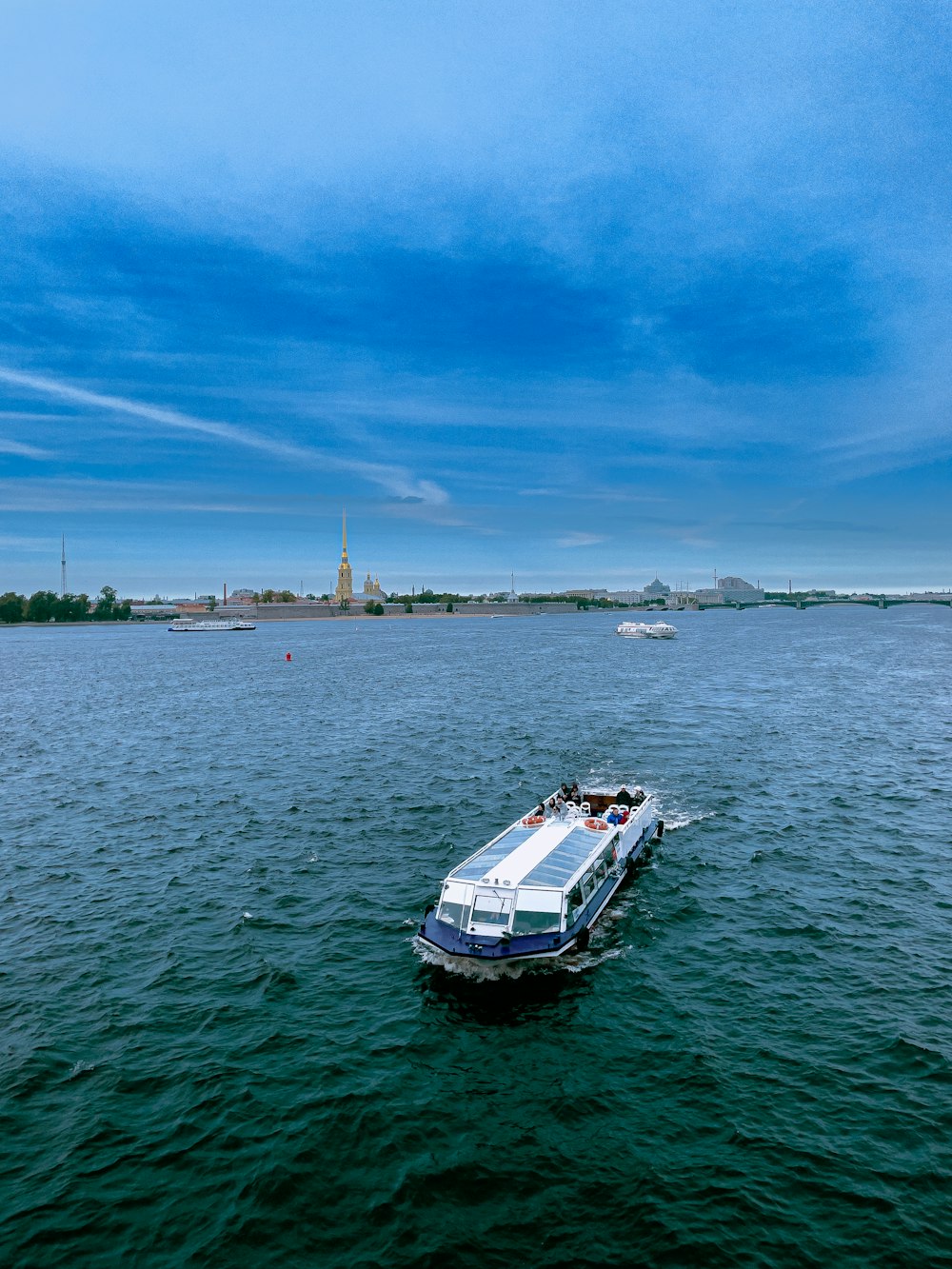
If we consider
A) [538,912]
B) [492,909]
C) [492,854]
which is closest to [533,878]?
[538,912]

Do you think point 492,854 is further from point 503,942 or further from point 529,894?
point 503,942

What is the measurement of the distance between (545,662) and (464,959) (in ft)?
423

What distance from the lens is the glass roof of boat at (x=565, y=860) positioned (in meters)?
31.1

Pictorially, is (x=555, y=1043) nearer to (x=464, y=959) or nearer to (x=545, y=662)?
(x=464, y=959)

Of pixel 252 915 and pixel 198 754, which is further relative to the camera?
pixel 198 754

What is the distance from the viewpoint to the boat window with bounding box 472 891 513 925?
2927 centimetres

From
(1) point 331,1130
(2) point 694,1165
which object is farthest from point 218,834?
(2) point 694,1165

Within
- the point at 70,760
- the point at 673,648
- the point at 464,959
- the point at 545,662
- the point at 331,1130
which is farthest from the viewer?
the point at 673,648

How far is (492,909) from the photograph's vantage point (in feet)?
96.4

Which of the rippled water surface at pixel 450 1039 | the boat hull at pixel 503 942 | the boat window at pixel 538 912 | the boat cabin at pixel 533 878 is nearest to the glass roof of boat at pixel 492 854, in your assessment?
the boat cabin at pixel 533 878

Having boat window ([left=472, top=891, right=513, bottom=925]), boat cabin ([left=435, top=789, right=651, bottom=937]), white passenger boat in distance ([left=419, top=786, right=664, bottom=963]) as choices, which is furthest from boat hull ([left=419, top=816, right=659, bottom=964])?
boat window ([left=472, top=891, right=513, bottom=925])

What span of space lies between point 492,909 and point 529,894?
1.57 metres

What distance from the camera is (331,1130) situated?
21109 millimetres

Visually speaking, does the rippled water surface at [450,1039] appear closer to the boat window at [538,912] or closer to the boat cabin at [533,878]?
the boat window at [538,912]
